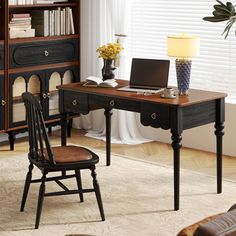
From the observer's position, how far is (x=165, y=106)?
4398mm

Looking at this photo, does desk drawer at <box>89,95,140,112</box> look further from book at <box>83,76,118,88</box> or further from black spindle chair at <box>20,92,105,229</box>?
black spindle chair at <box>20,92,105,229</box>

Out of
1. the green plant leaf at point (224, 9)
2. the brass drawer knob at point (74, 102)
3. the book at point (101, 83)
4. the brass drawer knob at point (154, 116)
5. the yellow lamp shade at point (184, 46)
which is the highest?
the green plant leaf at point (224, 9)

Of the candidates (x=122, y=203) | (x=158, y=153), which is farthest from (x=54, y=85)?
(x=122, y=203)

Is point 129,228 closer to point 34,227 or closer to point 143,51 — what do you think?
point 34,227

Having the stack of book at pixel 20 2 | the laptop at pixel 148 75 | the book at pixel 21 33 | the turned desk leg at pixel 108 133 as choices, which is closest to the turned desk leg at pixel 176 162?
the laptop at pixel 148 75

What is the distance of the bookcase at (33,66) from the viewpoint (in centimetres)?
602

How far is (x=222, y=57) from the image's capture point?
609 cm

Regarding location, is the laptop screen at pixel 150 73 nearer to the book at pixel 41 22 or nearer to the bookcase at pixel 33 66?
the bookcase at pixel 33 66

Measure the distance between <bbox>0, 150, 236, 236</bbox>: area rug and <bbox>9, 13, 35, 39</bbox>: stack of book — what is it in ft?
4.13

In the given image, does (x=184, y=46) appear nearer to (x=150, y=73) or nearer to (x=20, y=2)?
(x=150, y=73)

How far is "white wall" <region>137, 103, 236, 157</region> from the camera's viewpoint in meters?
5.99

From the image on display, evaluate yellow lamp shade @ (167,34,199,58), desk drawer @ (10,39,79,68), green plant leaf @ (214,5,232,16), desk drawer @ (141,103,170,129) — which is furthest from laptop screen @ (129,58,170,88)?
desk drawer @ (10,39,79,68)

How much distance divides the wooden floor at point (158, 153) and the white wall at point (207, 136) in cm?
8

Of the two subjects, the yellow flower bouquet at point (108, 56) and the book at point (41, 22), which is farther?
the book at point (41, 22)
